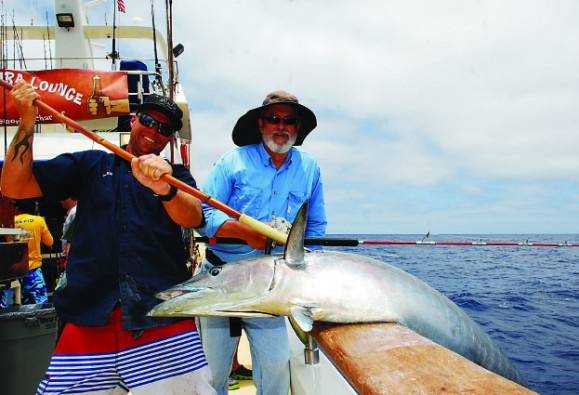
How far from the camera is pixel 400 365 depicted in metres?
1.25

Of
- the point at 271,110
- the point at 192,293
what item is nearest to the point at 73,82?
the point at 271,110

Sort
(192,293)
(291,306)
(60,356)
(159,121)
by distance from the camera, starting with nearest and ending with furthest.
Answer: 1. (291,306)
2. (192,293)
3. (60,356)
4. (159,121)

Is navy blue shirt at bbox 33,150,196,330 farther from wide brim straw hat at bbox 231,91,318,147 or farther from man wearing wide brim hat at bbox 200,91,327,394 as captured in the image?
wide brim straw hat at bbox 231,91,318,147

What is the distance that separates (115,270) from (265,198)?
42.5 inches

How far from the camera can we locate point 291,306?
5.47 ft

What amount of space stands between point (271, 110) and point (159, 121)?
827 mm

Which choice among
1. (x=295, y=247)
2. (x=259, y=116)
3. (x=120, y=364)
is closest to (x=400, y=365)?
(x=295, y=247)

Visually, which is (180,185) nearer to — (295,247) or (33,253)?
(295,247)

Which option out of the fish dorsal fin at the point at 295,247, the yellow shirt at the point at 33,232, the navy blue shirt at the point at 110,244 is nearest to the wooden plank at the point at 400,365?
the fish dorsal fin at the point at 295,247

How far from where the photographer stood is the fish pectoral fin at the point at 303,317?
157 centimetres

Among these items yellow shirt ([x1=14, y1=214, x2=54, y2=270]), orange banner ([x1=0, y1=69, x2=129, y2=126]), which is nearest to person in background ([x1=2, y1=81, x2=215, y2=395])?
yellow shirt ([x1=14, y1=214, x2=54, y2=270])

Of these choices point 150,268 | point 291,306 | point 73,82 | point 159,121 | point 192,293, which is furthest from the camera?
point 73,82

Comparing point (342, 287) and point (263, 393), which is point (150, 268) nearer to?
point (342, 287)

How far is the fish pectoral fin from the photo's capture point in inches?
61.7
